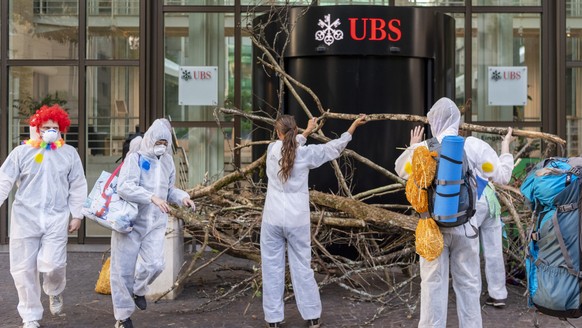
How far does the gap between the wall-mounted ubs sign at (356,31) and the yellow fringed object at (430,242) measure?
3.98m

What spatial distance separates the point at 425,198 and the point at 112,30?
770 centimetres

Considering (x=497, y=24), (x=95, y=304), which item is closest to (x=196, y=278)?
(x=95, y=304)

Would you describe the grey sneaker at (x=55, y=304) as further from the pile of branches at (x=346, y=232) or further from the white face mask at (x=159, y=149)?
the white face mask at (x=159, y=149)

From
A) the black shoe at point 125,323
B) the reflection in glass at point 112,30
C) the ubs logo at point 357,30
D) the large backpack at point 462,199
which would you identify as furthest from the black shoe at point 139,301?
the reflection in glass at point 112,30

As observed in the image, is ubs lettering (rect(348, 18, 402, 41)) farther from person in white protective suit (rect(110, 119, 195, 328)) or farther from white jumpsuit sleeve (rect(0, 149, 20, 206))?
white jumpsuit sleeve (rect(0, 149, 20, 206))

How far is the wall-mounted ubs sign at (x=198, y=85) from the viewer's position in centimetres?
1182

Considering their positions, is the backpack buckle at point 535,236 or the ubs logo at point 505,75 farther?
the ubs logo at point 505,75

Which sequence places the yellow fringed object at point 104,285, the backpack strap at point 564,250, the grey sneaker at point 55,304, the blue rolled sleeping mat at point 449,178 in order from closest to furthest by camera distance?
the backpack strap at point 564,250
the blue rolled sleeping mat at point 449,178
the grey sneaker at point 55,304
the yellow fringed object at point 104,285

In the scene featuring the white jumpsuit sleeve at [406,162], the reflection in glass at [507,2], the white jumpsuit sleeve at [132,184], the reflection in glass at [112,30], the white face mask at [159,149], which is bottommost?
the white jumpsuit sleeve at [132,184]

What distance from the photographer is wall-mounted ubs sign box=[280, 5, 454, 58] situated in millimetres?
8836

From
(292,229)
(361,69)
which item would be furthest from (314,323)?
(361,69)

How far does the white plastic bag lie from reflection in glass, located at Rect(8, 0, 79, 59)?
227 inches

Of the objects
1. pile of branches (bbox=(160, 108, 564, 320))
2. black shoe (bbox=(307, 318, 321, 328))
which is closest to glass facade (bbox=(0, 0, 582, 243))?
pile of branches (bbox=(160, 108, 564, 320))

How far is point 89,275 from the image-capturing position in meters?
9.19
